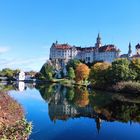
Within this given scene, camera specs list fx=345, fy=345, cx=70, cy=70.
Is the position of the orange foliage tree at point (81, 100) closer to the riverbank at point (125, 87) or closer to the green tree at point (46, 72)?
the riverbank at point (125, 87)

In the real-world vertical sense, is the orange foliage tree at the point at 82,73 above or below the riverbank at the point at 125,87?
above

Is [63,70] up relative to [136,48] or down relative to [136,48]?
down

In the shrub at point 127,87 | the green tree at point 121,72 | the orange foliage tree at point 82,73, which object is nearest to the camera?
the shrub at point 127,87

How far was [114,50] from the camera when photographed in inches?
7505

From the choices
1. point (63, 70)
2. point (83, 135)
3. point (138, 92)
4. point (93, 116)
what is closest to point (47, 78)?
point (63, 70)

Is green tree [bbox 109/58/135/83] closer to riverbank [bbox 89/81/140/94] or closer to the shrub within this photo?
riverbank [bbox 89/81/140/94]

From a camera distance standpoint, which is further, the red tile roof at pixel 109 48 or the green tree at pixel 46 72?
the red tile roof at pixel 109 48

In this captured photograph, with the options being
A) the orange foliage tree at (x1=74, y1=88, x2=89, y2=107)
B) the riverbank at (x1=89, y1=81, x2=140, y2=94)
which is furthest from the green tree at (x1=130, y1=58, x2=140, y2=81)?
the orange foliage tree at (x1=74, y1=88, x2=89, y2=107)

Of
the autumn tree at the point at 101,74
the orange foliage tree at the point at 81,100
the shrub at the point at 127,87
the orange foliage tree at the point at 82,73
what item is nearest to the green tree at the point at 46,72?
the orange foliage tree at the point at 82,73

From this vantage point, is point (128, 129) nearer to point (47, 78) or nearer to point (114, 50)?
point (47, 78)

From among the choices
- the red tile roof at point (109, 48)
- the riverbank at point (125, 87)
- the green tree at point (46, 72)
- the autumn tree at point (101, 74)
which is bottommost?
the riverbank at point (125, 87)

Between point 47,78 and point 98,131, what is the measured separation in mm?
129848

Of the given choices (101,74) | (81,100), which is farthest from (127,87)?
(81,100)

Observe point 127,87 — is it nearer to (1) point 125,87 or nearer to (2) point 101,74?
(1) point 125,87
